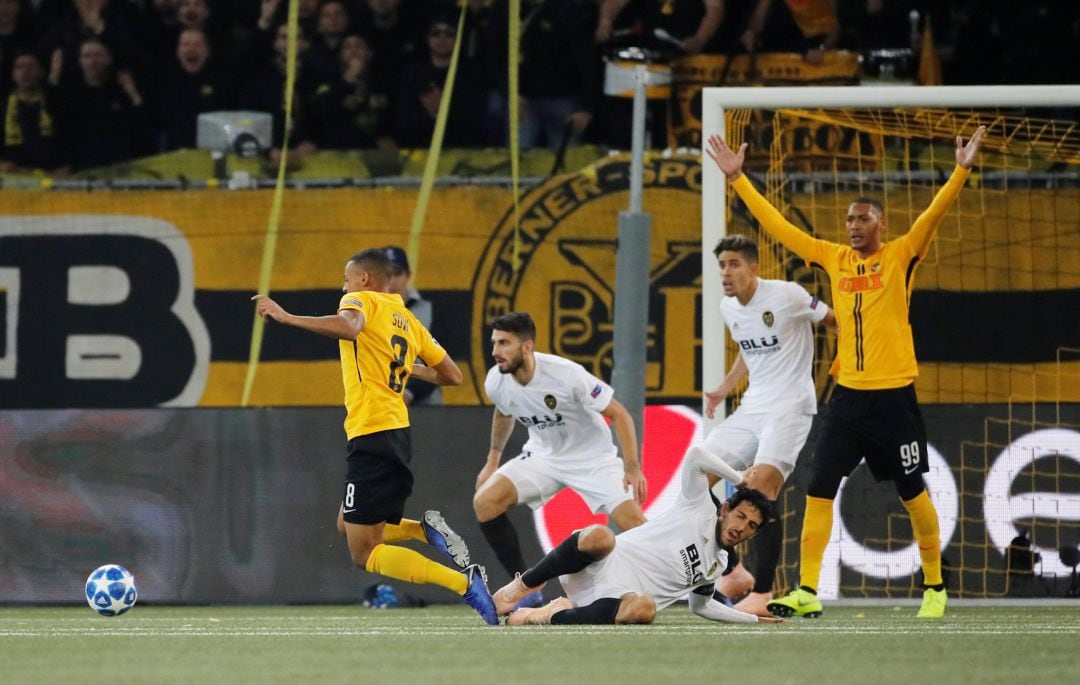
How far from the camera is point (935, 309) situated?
10.2m

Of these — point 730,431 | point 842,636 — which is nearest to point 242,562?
point 730,431

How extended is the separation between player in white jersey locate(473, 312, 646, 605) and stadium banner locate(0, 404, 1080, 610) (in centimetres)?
126

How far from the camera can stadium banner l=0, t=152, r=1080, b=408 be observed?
10.6 metres

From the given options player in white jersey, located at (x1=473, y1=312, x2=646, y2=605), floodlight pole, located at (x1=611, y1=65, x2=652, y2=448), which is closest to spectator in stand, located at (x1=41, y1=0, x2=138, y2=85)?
floodlight pole, located at (x1=611, y1=65, x2=652, y2=448)

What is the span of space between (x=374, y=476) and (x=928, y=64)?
20.0ft

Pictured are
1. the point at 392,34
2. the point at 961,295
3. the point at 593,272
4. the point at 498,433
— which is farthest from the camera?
the point at 392,34

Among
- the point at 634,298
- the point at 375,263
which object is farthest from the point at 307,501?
the point at 375,263

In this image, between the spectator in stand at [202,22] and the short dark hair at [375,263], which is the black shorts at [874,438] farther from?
the spectator in stand at [202,22]

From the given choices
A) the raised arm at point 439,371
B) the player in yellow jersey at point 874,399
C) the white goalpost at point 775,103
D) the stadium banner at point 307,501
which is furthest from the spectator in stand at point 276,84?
the player in yellow jersey at point 874,399

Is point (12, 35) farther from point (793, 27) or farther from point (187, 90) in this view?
point (793, 27)

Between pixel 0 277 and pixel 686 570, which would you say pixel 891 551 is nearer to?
pixel 686 570

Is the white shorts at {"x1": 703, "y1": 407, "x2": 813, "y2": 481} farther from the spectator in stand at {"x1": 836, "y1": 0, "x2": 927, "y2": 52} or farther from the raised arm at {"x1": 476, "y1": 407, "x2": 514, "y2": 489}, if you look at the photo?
the spectator in stand at {"x1": 836, "y1": 0, "x2": 927, "y2": 52}

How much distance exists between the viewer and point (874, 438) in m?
7.46

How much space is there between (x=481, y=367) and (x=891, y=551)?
9.74 ft
